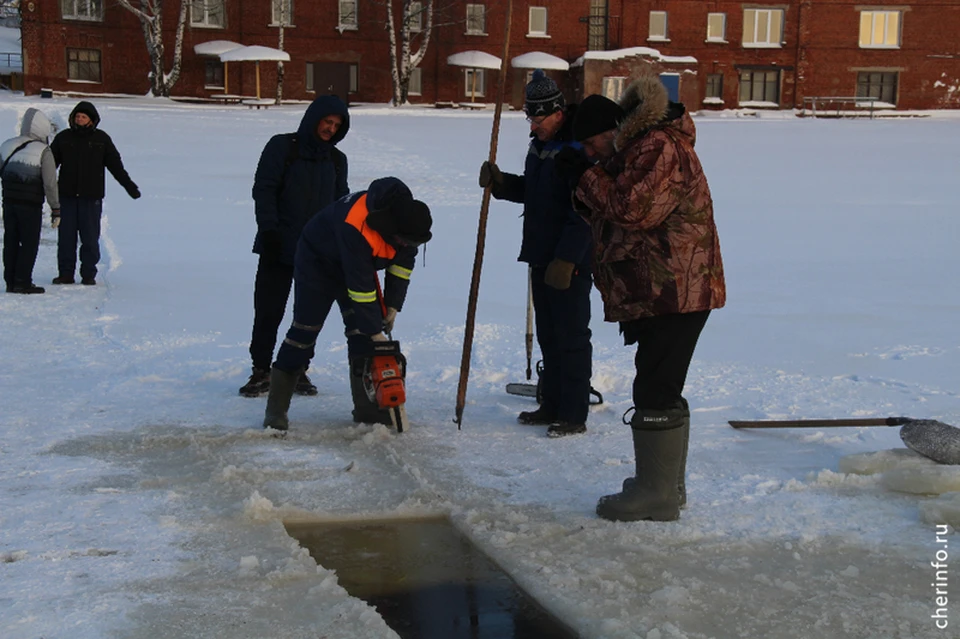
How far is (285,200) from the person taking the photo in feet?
21.9

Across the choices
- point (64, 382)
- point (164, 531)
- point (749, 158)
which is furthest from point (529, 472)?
point (749, 158)

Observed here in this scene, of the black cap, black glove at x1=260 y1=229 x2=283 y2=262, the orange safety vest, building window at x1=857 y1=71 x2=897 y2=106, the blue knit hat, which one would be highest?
building window at x1=857 y1=71 x2=897 y2=106

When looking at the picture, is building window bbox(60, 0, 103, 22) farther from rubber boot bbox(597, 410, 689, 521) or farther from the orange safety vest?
rubber boot bbox(597, 410, 689, 521)

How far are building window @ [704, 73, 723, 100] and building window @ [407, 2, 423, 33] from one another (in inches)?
461

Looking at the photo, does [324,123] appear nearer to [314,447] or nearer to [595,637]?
[314,447]

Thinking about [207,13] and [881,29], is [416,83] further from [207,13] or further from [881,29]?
[881,29]

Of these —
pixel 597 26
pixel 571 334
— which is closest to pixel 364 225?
pixel 571 334

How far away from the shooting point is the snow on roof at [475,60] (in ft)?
134

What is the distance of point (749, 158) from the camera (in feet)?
76.4

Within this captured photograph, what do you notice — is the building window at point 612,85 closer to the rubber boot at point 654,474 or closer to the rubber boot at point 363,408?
the rubber boot at point 363,408

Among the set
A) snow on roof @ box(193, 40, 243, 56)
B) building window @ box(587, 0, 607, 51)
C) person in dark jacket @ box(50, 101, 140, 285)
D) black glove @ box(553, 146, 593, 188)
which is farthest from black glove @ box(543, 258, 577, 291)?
building window @ box(587, 0, 607, 51)

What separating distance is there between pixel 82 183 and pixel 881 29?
41.3 meters

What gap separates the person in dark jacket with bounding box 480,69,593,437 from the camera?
18.6ft

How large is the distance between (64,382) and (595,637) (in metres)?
4.70
